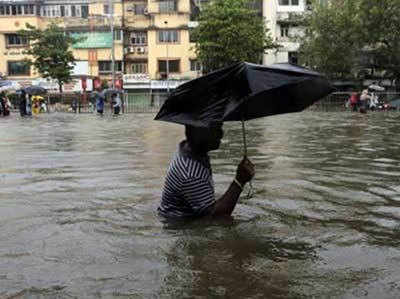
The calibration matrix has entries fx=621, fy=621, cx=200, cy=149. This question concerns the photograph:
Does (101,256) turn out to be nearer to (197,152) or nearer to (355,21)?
(197,152)

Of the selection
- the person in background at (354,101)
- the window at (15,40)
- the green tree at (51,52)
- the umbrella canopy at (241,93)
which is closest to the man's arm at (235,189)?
the umbrella canopy at (241,93)

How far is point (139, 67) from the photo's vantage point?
192 feet

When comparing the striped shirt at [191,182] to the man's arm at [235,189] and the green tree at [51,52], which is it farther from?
the green tree at [51,52]

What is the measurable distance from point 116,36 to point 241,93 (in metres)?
54.4

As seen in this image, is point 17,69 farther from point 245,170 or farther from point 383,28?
point 245,170

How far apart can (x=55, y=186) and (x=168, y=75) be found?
48.6m

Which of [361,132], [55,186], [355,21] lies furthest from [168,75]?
[55,186]

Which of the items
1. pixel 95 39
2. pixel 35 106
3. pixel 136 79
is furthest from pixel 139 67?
pixel 35 106

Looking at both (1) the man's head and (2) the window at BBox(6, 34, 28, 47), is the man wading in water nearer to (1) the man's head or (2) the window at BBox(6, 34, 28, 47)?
(1) the man's head

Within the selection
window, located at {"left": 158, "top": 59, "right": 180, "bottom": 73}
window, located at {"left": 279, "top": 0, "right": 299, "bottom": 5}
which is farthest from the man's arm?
window, located at {"left": 279, "top": 0, "right": 299, "bottom": 5}

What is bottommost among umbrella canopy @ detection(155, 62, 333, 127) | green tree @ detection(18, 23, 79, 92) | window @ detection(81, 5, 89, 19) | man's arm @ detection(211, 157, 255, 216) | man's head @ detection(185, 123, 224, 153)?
man's arm @ detection(211, 157, 255, 216)

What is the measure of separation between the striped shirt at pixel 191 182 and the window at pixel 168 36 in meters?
52.9

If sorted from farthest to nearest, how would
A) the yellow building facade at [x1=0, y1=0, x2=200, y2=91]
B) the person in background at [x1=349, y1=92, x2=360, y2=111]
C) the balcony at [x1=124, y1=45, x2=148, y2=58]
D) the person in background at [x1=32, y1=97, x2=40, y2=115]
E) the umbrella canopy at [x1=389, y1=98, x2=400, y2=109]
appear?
the balcony at [x1=124, y1=45, x2=148, y2=58], the yellow building facade at [x1=0, y1=0, x2=200, y2=91], the person in background at [x1=32, y1=97, x2=40, y2=115], the umbrella canopy at [x1=389, y1=98, x2=400, y2=109], the person in background at [x1=349, y1=92, x2=360, y2=111]

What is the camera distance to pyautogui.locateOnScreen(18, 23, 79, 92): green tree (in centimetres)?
4719
